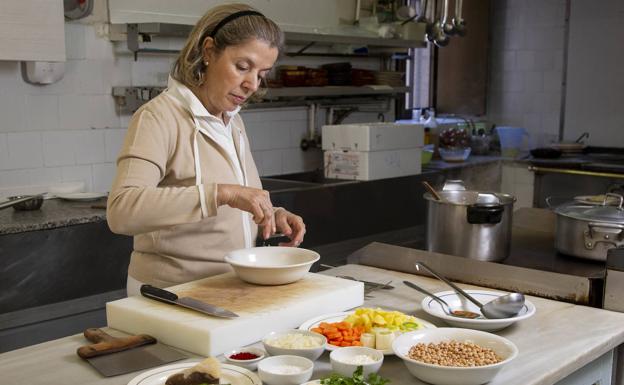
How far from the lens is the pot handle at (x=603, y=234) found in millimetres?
2352

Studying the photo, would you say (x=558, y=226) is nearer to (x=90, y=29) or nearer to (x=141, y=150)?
(x=141, y=150)

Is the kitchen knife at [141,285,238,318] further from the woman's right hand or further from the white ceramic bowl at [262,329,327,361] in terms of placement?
the woman's right hand

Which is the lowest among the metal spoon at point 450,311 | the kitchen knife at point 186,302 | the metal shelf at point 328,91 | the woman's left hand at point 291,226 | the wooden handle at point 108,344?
the wooden handle at point 108,344

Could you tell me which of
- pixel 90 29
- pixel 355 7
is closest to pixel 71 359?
pixel 90 29

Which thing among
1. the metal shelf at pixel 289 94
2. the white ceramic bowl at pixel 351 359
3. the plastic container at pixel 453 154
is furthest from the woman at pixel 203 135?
the plastic container at pixel 453 154

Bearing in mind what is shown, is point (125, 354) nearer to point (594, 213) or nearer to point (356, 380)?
point (356, 380)

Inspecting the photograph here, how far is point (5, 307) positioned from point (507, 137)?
14.1 feet

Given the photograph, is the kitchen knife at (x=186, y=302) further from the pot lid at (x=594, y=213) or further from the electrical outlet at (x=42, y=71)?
the electrical outlet at (x=42, y=71)

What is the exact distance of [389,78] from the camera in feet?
17.6

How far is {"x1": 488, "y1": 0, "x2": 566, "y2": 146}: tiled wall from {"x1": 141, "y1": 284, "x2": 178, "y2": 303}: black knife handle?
507 cm

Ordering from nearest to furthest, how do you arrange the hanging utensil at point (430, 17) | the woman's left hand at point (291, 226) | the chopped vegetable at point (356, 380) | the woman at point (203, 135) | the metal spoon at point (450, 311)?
1. the chopped vegetable at point (356, 380)
2. the metal spoon at point (450, 311)
3. the woman at point (203, 135)
4. the woman's left hand at point (291, 226)
5. the hanging utensil at point (430, 17)

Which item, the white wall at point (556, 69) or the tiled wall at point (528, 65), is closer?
the white wall at point (556, 69)

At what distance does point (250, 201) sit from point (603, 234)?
1.20m

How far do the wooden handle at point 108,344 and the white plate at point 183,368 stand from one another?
0.19m
